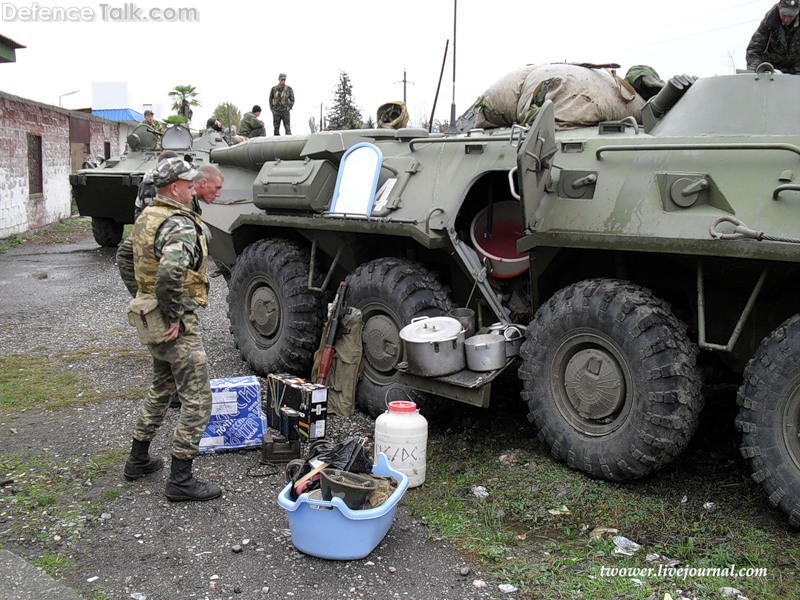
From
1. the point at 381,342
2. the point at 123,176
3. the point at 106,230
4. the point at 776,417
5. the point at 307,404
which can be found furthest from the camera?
the point at 106,230

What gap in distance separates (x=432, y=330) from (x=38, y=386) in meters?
3.33

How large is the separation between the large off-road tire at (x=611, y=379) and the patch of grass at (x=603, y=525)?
0.71ft

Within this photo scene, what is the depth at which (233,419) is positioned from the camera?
5406 mm

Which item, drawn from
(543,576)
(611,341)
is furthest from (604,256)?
(543,576)

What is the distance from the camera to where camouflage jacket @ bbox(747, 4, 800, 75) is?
19.2 ft

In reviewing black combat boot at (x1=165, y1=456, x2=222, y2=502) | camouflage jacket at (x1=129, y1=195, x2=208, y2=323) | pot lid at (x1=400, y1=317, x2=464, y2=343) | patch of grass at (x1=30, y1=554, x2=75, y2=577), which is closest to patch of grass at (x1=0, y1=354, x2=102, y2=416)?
black combat boot at (x1=165, y1=456, x2=222, y2=502)

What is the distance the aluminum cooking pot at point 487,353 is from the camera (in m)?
5.20

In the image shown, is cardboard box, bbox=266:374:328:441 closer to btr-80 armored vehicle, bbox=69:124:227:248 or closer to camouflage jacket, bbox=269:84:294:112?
btr-80 armored vehicle, bbox=69:124:227:248

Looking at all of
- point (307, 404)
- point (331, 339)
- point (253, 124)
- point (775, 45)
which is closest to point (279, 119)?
point (253, 124)

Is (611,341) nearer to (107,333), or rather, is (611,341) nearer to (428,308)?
(428,308)

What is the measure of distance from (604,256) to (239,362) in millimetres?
3730

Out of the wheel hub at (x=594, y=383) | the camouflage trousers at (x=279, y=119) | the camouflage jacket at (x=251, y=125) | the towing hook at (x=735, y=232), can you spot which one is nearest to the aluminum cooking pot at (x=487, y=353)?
the wheel hub at (x=594, y=383)

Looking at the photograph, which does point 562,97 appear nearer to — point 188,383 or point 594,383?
point 594,383

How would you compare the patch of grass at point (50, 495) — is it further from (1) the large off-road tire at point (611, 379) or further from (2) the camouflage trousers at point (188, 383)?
(1) the large off-road tire at point (611, 379)
